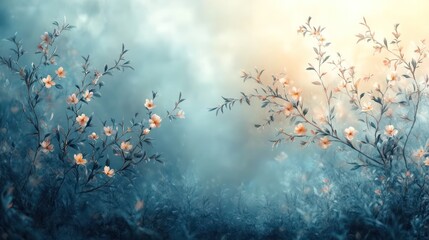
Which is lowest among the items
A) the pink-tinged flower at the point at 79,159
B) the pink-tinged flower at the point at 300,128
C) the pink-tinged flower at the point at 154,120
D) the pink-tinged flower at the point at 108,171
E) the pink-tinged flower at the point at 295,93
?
the pink-tinged flower at the point at 108,171

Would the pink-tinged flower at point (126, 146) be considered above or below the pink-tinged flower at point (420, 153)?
below

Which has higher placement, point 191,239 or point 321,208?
point 321,208

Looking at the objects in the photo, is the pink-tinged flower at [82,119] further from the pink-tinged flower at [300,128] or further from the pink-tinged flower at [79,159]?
the pink-tinged flower at [300,128]

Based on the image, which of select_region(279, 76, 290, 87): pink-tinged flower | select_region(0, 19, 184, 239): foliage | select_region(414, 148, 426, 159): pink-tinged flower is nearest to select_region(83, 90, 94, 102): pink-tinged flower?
select_region(0, 19, 184, 239): foliage

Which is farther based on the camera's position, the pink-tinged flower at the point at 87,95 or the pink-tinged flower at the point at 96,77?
the pink-tinged flower at the point at 96,77

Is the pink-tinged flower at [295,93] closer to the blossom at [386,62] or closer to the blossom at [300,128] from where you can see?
the blossom at [300,128]

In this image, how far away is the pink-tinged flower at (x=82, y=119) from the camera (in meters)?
3.15

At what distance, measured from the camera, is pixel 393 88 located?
3367mm

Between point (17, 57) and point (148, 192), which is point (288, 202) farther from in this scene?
point (17, 57)

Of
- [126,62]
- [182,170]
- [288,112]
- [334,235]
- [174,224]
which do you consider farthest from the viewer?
[182,170]

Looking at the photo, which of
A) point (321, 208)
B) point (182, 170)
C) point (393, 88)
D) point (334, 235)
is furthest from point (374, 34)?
point (182, 170)

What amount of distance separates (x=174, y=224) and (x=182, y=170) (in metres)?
0.88

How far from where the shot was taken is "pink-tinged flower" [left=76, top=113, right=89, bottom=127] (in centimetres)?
315

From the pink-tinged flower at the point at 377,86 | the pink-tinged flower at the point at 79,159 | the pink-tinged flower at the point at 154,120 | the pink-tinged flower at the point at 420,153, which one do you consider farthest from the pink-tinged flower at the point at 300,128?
the pink-tinged flower at the point at 79,159
